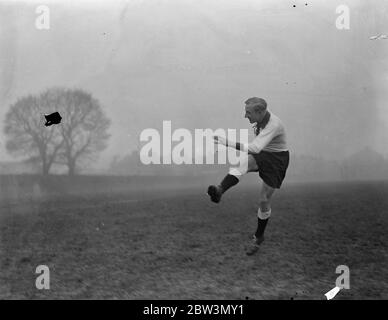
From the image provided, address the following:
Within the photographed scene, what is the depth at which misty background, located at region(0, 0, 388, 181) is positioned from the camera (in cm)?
337

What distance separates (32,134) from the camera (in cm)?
336

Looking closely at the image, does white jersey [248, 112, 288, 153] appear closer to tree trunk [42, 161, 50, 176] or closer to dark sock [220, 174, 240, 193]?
dark sock [220, 174, 240, 193]

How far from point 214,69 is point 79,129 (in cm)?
141

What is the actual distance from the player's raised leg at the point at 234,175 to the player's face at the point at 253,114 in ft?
1.20

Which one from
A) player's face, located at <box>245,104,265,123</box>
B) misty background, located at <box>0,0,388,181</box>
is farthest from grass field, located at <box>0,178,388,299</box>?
player's face, located at <box>245,104,265,123</box>

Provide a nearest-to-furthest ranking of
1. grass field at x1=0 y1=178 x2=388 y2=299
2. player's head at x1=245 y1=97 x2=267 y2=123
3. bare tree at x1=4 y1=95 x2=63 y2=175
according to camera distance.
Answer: grass field at x1=0 y1=178 x2=388 y2=299 → bare tree at x1=4 y1=95 x2=63 y2=175 → player's head at x1=245 y1=97 x2=267 y2=123

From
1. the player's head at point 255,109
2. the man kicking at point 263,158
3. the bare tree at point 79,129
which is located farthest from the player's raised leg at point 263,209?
the bare tree at point 79,129

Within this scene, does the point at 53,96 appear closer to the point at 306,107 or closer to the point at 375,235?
the point at 306,107

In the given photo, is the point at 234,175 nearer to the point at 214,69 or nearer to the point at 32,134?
the point at 214,69

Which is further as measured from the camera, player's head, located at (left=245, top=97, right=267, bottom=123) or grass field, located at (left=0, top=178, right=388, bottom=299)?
player's head, located at (left=245, top=97, right=267, bottom=123)

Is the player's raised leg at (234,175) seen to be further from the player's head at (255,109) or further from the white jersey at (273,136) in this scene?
the player's head at (255,109)

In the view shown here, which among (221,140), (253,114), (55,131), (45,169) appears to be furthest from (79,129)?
(253,114)

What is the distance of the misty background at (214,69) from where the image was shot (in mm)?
3373
